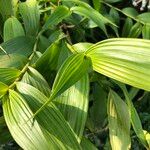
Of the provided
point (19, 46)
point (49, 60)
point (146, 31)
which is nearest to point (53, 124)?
point (49, 60)

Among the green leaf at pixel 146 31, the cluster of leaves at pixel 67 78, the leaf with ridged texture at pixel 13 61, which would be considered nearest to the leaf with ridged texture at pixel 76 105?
the cluster of leaves at pixel 67 78

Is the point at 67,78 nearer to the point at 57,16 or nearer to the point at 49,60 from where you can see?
the point at 49,60

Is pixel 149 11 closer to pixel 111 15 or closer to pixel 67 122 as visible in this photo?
pixel 111 15

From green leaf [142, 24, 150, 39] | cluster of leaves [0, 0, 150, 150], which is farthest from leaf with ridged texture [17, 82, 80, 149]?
green leaf [142, 24, 150, 39]

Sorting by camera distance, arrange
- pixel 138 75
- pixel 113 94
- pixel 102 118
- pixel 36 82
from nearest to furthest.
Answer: pixel 138 75 < pixel 36 82 < pixel 113 94 < pixel 102 118

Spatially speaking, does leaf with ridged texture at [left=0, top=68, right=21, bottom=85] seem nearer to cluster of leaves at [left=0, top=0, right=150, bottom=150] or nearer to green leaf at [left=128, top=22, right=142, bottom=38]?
cluster of leaves at [left=0, top=0, right=150, bottom=150]

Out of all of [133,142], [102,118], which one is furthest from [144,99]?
[102,118]

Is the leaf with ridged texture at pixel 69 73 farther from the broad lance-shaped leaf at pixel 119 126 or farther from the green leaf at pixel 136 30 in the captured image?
the green leaf at pixel 136 30
